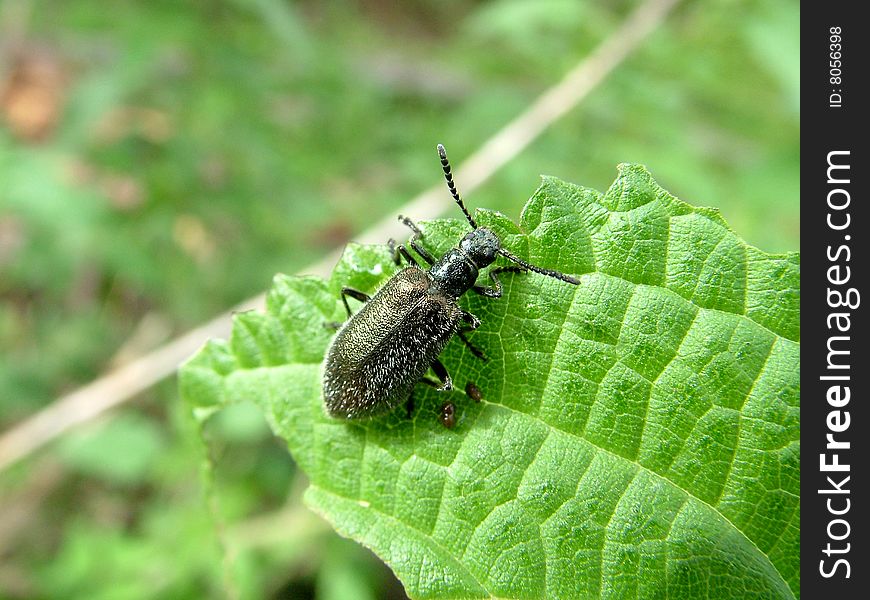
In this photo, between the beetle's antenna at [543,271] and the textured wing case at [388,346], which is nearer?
the beetle's antenna at [543,271]

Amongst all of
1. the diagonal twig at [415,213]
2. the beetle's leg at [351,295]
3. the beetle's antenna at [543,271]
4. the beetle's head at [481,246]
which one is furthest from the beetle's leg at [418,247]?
the diagonal twig at [415,213]

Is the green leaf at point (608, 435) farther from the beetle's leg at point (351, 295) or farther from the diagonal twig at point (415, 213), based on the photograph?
the diagonal twig at point (415, 213)

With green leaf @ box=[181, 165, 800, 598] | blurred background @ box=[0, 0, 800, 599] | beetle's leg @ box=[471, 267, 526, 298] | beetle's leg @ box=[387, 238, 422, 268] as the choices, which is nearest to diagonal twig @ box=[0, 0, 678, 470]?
blurred background @ box=[0, 0, 800, 599]

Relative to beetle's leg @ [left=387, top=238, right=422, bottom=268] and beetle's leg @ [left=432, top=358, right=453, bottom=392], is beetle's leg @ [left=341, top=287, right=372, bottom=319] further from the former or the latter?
beetle's leg @ [left=432, top=358, right=453, bottom=392]

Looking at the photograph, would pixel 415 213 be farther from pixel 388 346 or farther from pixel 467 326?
pixel 467 326
